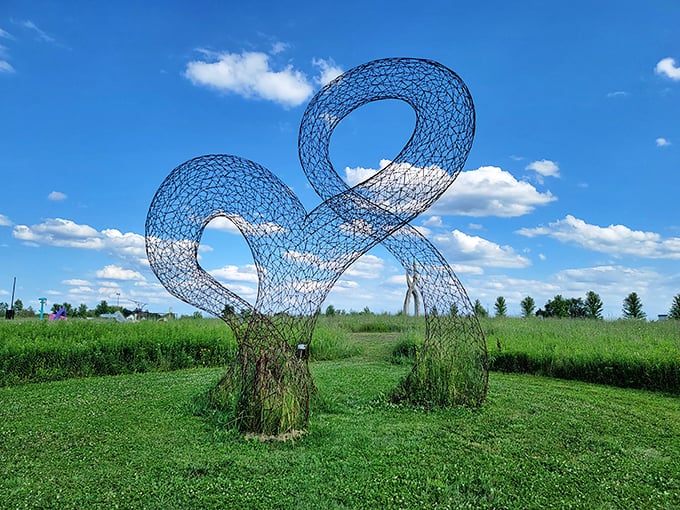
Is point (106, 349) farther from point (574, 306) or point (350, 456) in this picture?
point (574, 306)

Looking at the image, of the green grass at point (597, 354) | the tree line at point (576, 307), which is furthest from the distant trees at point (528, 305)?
the green grass at point (597, 354)

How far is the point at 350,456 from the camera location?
4.61 metres

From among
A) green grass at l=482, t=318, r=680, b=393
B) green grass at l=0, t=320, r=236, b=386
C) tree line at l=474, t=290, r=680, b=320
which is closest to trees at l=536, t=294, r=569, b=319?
tree line at l=474, t=290, r=680, b=320

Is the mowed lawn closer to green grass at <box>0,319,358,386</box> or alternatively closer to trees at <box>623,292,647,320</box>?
green grass at <box>0,319,358,386</box>

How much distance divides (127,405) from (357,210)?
3.87 m

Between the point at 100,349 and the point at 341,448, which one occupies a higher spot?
the point at 100,349

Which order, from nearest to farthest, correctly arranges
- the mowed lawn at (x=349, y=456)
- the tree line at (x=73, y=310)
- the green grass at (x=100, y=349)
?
1. the mowed lawn at (x=349, y=456)
2. the green grass at (x=100, y=349)
3. the tree line at (x=73, y=310)

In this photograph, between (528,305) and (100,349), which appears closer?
(100,349)

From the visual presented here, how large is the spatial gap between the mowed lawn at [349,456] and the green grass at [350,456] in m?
0.02

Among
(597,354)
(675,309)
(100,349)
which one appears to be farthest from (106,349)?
(675,309)

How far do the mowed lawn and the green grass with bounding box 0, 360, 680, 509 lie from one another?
0.02 meters

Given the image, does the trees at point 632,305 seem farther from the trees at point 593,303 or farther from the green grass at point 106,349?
the green grass at point 106,349

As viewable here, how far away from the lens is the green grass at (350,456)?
3.88 m

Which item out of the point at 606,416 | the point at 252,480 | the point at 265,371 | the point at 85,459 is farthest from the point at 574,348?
the point at 85,459
